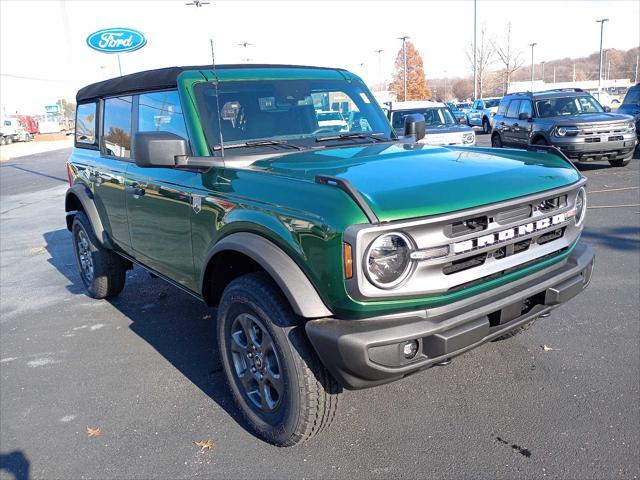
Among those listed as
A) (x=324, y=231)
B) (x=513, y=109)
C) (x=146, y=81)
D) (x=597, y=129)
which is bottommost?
(x=597, y=129)

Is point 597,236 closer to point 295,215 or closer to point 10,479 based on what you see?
point 295,215

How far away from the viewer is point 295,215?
261 cm

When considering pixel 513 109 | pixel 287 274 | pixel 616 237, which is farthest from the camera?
pixel 513 109

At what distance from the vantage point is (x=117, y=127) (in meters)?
4.74

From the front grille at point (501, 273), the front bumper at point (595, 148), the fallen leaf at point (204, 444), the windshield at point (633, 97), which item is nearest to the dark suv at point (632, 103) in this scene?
the windshield at point (633, 97)

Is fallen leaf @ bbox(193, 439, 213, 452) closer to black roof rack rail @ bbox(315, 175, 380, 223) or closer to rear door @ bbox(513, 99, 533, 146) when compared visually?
black roof rack rail @ bbox(315, 175, 380, 223)

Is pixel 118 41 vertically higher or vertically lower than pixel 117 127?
higher

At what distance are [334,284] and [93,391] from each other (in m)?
2.28

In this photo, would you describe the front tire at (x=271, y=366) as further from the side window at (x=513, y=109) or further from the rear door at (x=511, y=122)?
the side window at (x=513, y=109)

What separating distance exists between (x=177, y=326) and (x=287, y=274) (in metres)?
2.55

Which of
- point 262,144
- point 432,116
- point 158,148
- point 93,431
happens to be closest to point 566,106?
point 432,116

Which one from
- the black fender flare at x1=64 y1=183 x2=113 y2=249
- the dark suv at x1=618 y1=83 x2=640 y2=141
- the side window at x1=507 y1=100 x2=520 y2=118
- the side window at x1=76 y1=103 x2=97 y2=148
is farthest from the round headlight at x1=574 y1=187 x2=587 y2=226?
the dark suv at x1=618 y1=83 x2=640 y2=141

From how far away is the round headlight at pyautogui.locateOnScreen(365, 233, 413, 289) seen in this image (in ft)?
7.93

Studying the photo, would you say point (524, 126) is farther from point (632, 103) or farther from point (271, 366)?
point (271, 366)
